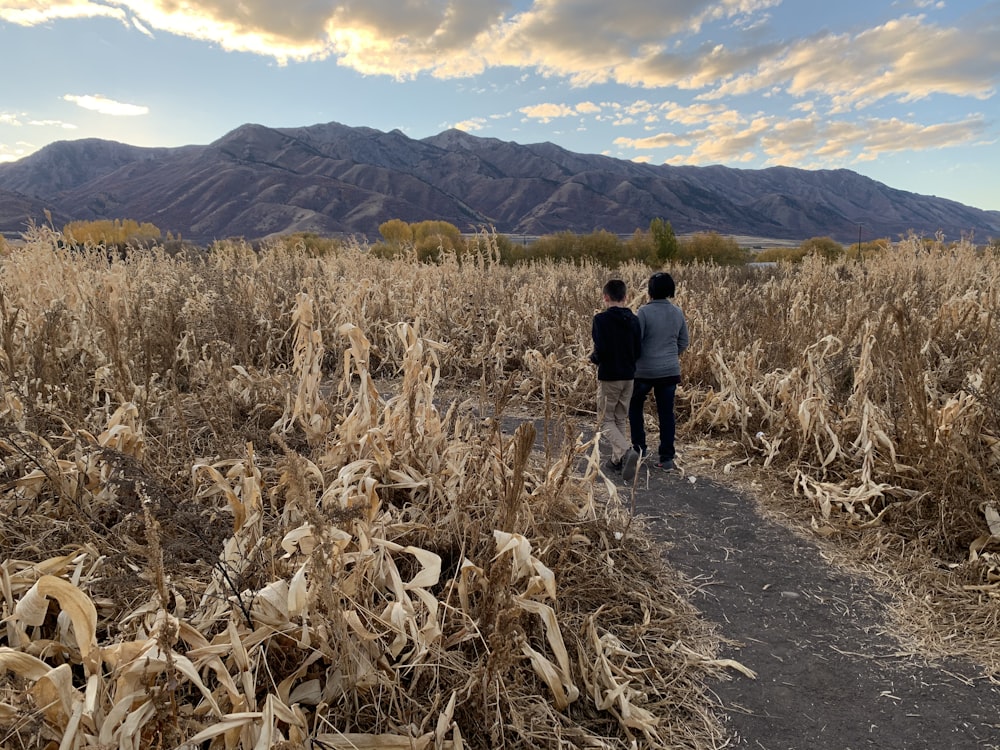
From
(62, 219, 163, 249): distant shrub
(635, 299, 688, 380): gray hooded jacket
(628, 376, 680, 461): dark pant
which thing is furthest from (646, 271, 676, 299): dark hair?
(62, 219, 163, 249): distant shrub

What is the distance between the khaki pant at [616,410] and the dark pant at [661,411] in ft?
0.24

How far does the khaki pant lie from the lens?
477 cm

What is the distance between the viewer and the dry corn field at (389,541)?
1.73 m

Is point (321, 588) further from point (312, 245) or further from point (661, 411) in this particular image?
point (312, 245)

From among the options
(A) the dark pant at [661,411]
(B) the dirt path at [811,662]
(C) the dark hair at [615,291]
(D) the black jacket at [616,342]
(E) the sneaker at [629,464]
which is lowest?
(B) the dirt path at [811,662]

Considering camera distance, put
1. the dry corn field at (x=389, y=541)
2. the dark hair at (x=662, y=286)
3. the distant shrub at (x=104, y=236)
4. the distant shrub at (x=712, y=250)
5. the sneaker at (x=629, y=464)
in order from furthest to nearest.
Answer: the distant shrub at (x=712, y=250) < the distant shrub at (x=104, y=236) < the dark hair at (x=662, y=286) < the sneaker at (x=629, y=464) < the dry corn field at (x=389, y=541)

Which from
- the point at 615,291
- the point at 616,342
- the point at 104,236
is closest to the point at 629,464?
the point at 616,342

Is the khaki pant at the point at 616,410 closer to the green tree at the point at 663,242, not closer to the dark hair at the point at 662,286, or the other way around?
the dark hair at the point at 662,286

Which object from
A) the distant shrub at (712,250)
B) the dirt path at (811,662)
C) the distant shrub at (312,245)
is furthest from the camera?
the distant shrub at (712,250)

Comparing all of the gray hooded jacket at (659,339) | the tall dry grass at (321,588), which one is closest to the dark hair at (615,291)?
the gray hooded jacket at (659,339)

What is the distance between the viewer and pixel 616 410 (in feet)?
16.1

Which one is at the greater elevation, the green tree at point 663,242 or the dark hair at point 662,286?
the green tree at point 663,242

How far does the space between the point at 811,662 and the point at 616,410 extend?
260cm

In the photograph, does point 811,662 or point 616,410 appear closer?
point 811,662
